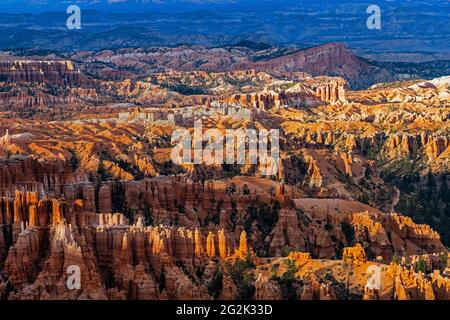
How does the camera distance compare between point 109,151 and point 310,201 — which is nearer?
point 310,201

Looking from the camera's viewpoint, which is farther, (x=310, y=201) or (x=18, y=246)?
(x=310, y=201)

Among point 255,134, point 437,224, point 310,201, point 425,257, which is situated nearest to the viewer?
point 425,257

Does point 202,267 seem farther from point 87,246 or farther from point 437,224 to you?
point 437,224

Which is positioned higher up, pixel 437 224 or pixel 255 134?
pixel 255 134
